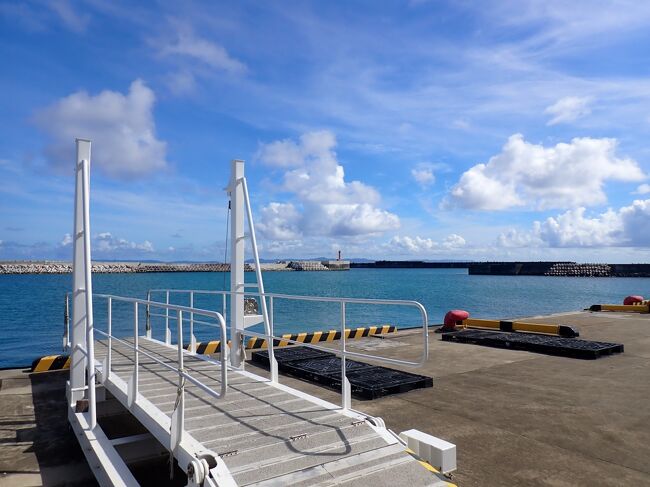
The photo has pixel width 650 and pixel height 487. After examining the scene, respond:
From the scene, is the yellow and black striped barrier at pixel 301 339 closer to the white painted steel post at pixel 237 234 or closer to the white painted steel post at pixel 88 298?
the white painted steel post at pixel 237 234

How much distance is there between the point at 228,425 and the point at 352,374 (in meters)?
4.30

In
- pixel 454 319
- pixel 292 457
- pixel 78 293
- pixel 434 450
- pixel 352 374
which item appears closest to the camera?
pixel 292 457

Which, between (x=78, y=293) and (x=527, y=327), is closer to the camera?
(x=78, y=293)

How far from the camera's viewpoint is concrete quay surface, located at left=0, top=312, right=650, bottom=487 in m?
4.63

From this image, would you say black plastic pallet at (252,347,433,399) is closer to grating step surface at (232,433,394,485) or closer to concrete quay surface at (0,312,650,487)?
concrete quay surface at (0,312,650,487)

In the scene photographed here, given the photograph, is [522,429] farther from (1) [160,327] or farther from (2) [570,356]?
(1) [160,327]

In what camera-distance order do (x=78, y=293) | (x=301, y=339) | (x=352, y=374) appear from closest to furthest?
(x=78, y=293) → (x=352, y=374) → (x=301, y=339)

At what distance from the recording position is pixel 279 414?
180 inches

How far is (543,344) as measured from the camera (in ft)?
35.6

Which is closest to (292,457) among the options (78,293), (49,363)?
(78,293)

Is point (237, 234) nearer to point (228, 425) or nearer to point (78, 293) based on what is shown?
point (78, 293)

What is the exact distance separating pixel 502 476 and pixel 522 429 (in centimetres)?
149

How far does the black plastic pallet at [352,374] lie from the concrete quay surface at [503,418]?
0.62 ft

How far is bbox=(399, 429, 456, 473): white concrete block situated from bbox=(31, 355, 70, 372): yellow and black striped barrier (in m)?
8.25
